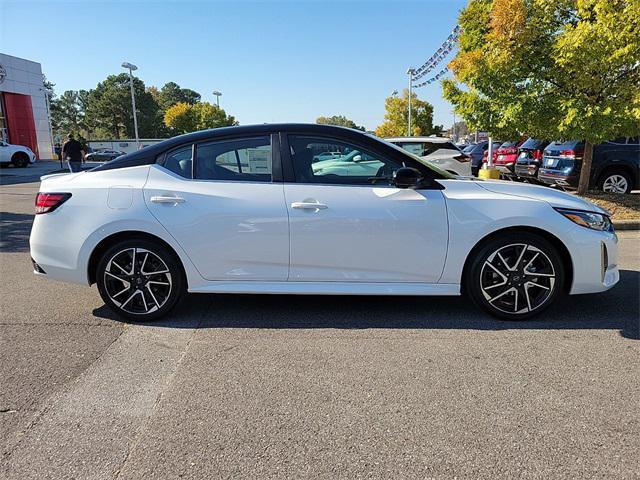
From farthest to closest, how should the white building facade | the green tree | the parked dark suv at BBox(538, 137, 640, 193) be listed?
1. the green tree
2. the white building facade
3. the parked dark suv at BBox(538, 137, 640, 193)

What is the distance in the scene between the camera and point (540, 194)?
3842 mm

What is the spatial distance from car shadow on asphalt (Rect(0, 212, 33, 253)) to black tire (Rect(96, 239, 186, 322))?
369cm

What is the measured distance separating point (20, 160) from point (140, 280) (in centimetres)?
3126

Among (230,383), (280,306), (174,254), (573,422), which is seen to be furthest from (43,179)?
(573,422)

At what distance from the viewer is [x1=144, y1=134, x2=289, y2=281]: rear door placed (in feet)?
12.0

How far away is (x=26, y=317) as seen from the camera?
403 cm

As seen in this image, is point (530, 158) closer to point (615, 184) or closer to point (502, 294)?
point (615, 184)

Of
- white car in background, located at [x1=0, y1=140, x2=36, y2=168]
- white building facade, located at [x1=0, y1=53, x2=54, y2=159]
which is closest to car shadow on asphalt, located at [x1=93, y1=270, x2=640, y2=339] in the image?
white car in background, located at [x1=0, y1=140, x2=36, y2=168]

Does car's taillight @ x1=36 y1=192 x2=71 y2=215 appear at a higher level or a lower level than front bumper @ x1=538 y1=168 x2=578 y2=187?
higher

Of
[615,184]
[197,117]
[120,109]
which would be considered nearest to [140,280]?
[615,184]

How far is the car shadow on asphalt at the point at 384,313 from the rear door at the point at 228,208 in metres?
0.43

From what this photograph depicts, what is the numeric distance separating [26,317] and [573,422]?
4.20m

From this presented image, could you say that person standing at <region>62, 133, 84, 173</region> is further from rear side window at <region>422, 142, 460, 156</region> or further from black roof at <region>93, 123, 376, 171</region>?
black roof at <region>93, 123, 376, 171</region>

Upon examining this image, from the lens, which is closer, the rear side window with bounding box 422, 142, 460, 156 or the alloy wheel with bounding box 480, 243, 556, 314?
the alloy wheel with bounding box 480, 243, 556, 314
